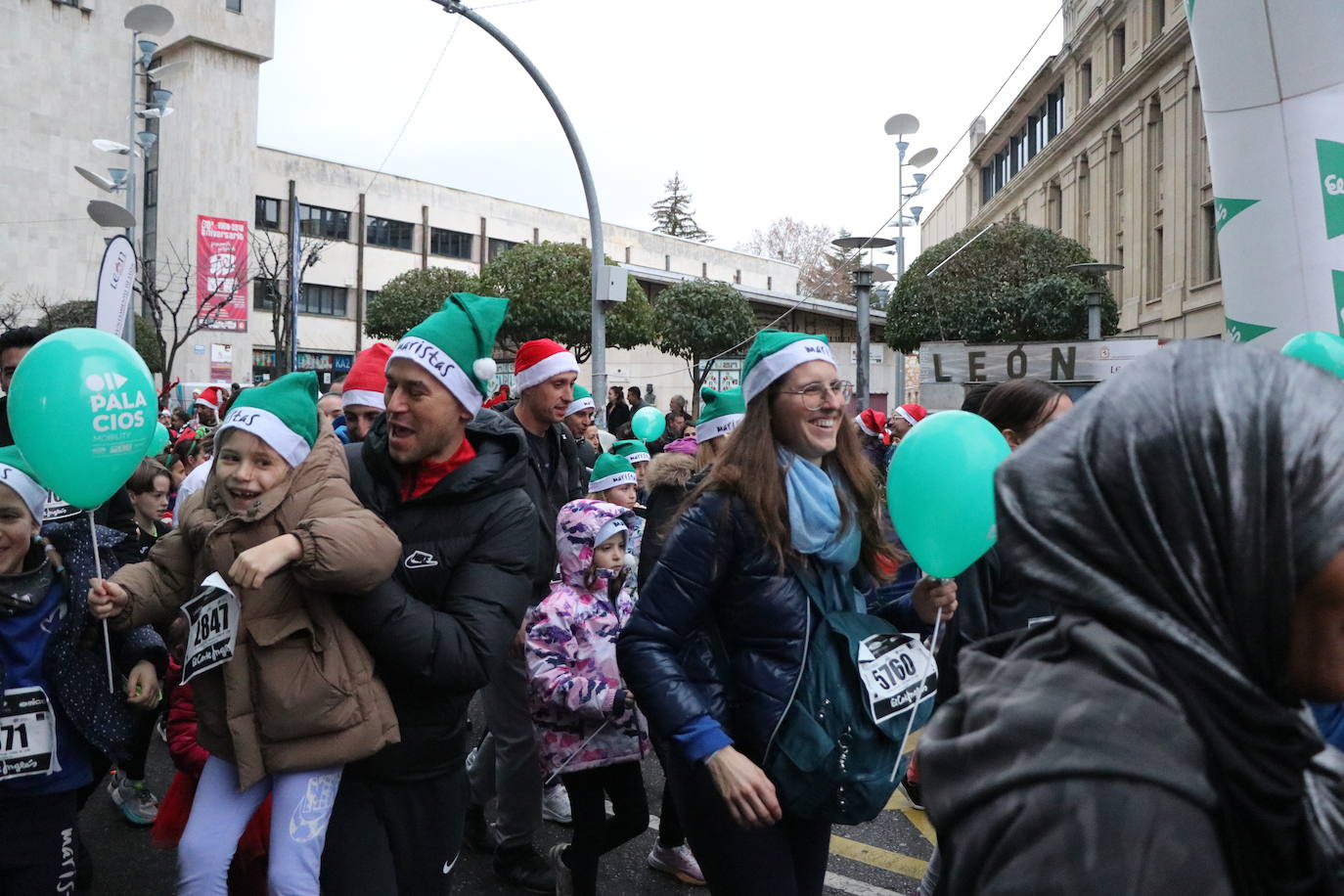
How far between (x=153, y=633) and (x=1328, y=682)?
10.8 ft

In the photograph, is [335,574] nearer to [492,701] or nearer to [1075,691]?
[1075,691]

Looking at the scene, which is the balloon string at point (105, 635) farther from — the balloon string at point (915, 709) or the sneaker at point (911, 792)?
the sneaker at point (911, 792)

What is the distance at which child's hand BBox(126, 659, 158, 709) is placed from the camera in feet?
10.3

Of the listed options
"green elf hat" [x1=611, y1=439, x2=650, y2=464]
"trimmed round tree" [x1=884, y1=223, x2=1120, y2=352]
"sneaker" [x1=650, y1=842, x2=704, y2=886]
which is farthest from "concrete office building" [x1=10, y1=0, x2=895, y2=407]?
"sneaker" [x1=650, y1=842, x2=704, y2=886]

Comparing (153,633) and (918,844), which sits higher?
(153,633)

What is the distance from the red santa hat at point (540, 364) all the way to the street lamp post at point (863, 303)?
7195mm

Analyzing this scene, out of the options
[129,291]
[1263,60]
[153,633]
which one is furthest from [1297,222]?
[129,291]

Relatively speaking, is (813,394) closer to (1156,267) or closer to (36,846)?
(36,846)

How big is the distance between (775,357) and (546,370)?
227cm

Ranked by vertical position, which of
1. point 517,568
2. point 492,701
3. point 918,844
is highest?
point 517,568

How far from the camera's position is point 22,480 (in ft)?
10.4

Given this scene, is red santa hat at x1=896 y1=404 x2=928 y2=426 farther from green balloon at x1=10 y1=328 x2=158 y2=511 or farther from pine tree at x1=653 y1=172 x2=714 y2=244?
pine tree at x1=653 y1=172 x2=714 y2=244

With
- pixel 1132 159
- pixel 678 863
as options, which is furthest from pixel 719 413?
pixel 1132 159

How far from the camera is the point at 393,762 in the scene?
105 inches
